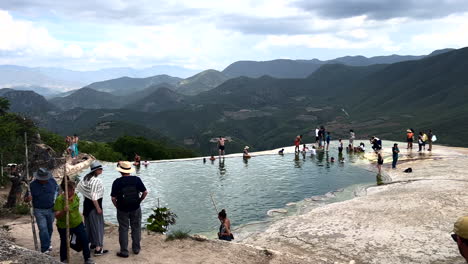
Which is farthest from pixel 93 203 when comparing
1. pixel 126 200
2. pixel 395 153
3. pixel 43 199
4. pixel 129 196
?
pixel 395 153

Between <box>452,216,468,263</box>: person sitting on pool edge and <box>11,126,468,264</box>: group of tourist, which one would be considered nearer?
<box>452,216,468,263</box>: person sitting on pool edge

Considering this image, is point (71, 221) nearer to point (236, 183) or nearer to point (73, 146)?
point (236, 183)

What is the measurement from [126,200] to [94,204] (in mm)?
881

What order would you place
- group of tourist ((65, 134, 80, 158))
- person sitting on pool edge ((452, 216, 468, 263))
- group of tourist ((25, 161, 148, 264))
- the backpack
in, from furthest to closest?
group of tourist ((65, 134, 80, 158)), the backpack, group of tourist ((25, 161, 148, 264)), person sitting on pool edge ((452, 216, 468, 263))

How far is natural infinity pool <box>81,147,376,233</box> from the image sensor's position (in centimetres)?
2064

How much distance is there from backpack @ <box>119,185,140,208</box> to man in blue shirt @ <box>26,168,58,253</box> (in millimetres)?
2225

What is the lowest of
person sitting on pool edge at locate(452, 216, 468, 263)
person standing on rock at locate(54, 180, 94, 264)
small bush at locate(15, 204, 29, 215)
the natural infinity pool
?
the natural infinity pool

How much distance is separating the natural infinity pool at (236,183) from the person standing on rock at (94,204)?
720 centimetres

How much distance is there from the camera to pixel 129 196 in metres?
10.6

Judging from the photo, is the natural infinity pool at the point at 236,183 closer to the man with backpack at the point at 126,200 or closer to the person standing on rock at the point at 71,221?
the man with backpack at the point at 126,200

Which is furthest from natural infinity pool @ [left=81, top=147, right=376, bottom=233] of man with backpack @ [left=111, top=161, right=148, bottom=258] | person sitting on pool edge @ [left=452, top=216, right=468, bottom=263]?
person sitting on pool edge @ [left=452, top=216, right=468, bottom=263]

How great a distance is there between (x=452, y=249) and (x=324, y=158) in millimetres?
25276

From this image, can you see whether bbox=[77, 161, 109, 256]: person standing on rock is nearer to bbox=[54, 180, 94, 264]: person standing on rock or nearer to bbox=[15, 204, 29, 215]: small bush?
bbox=[54, 180, 94, 264]: person standing on rock

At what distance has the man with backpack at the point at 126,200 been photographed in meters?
Result: 10.6
